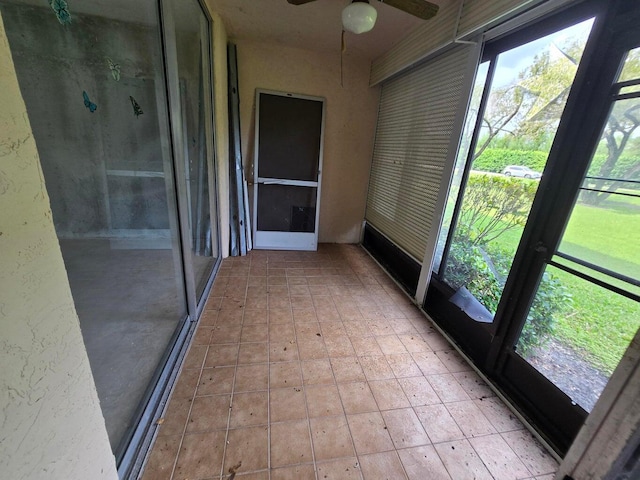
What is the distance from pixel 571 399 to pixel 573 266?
682 mm

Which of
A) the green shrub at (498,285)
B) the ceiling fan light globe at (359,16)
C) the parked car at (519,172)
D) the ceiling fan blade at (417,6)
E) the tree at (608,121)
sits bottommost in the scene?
the green shrub at (498,285)

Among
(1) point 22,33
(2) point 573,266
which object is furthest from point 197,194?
(2) point 573,266

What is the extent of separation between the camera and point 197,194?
2.39 metres

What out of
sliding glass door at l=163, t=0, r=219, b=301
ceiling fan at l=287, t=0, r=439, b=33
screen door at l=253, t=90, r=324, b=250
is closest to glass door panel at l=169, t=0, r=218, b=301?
sliding glass door at l=163, t=0, r=219, b=301

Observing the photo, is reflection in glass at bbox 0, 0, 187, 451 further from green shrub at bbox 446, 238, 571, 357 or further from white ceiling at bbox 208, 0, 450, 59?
green shrub at bbox 446, 238, 571, 357

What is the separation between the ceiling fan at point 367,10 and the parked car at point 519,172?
1107mm

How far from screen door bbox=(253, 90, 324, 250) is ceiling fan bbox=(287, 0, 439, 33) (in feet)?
5.40

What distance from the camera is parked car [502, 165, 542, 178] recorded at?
1641 millimetres

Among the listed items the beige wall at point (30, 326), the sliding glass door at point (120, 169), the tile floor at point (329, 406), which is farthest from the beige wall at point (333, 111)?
the beige wall at point (30, 326)

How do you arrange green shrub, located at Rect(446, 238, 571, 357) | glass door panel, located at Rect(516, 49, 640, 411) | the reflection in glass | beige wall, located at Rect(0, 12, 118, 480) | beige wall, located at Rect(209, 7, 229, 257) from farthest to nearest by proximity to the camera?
beige wall, located at Rect(209, 7, 229, 257) < green shrub, located at Rect(446, 238, 571, 357) < glass door panel, located at Rect(516, 49, 640, 411) < the reflection in glass < beige wall, located at Rect(0, 12, 118, 480)

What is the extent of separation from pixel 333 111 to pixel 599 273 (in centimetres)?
315

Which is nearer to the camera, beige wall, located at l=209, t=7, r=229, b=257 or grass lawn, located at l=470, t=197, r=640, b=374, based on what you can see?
grass lawn, located at l=470, t=197, r=640, b=374

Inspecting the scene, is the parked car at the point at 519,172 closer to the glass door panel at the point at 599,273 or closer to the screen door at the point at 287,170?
the glass door panel at the point at 599,273

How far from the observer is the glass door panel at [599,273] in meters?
1.21
